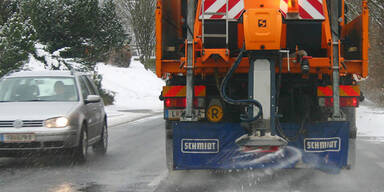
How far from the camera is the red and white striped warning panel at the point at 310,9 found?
27.6ft

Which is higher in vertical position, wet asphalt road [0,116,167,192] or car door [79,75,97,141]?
car door [79,75,97,141]

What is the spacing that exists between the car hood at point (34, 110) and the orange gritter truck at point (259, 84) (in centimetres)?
234

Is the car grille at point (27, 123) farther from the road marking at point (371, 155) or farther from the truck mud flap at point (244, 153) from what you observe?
the road marking at point (371, 155)

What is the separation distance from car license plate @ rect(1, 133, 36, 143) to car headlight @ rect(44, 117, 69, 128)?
12.4 inches

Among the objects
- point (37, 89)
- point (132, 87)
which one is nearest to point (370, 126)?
point (37, 89)

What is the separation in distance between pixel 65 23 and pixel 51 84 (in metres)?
17.5

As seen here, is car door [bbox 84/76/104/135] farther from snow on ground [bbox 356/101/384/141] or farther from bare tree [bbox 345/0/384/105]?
bare tree [bbox 345/0/384/105]

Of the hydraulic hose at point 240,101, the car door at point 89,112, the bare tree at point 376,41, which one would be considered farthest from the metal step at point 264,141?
the bare tree at point 376,41

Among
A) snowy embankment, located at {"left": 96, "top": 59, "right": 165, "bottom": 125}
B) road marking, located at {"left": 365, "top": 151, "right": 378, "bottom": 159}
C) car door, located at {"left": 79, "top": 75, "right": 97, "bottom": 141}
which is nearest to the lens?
car door, located at {"left": 79, "top": 75, "right": 97, "bottom": 141}

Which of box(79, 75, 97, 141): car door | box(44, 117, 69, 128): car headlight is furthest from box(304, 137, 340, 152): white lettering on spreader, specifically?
box(79, 75, 97, 141): car door

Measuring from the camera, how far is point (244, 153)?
27.4 ft

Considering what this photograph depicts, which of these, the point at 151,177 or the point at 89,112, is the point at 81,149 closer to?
the point at 89,112

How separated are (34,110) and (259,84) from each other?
429cm

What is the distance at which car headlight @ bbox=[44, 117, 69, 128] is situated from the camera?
33.7 feet
